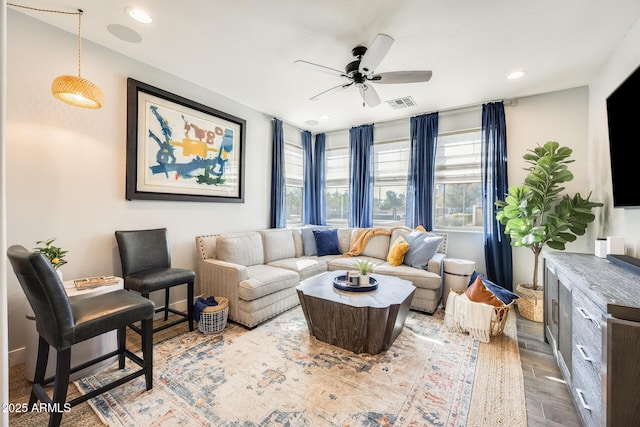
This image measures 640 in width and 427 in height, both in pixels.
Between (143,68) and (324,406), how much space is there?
3523mm

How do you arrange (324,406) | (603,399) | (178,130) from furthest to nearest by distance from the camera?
(178,130), (324,406), (603,399)

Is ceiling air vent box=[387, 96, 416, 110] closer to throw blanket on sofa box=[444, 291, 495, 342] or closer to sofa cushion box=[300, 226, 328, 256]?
sofa cushion box=[300, 226, 328, 256]

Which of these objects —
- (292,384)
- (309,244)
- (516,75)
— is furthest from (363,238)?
(516,75)

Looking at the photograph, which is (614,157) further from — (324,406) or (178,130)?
(178,130)

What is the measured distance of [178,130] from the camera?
304cm

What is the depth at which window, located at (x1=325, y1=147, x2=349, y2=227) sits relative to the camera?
511 cm

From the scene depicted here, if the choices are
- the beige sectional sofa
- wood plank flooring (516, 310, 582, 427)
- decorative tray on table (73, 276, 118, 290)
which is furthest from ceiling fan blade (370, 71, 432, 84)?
decorative tray on table (73, 276, 118, 290)

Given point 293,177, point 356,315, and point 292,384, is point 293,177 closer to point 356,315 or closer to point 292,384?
point 356,315

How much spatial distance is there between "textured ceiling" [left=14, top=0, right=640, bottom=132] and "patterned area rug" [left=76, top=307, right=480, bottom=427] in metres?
2.73

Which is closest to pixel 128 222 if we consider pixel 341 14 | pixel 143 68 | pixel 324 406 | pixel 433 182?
pixel 143 68

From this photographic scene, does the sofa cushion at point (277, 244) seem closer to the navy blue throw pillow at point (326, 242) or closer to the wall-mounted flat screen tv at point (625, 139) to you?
the navy blue throw pillow at point (326, 242)

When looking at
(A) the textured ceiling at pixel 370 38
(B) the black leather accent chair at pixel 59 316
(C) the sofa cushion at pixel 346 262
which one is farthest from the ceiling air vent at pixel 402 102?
(B) the black leather accent chair at pixel 59 316

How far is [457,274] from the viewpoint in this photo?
315 cm

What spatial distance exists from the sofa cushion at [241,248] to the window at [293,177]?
1337 mm
